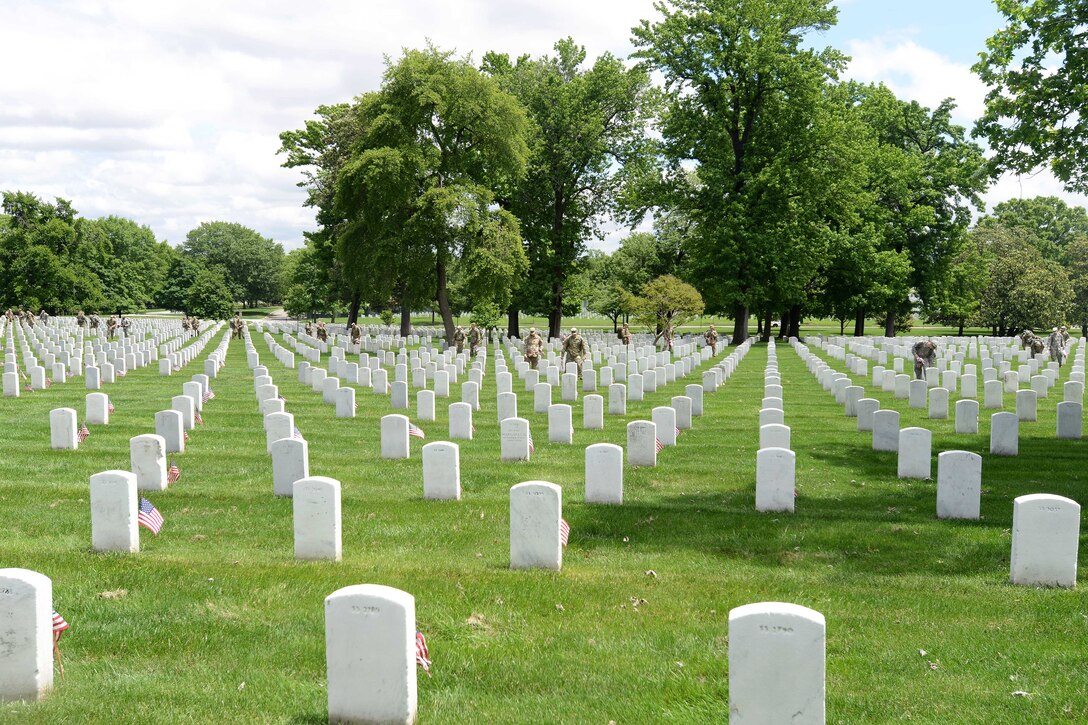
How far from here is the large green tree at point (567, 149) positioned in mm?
46156

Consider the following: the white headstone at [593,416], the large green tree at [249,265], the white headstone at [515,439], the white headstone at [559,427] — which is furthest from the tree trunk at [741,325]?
the large green tree at [249,265]

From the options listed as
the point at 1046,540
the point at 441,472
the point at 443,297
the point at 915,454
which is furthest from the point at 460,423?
the point at 443,297

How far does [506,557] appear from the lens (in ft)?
27.7

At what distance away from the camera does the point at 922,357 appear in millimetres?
23906

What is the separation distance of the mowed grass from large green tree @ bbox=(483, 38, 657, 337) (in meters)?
34.7

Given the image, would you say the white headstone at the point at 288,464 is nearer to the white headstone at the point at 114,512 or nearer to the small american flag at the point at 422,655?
the white headstone at the point at 114,512

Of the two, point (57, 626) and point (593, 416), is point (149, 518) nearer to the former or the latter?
point (57, 626)

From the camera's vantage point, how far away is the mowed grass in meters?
5.26

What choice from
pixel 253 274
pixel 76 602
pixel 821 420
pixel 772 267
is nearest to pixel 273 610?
pixel 76 602

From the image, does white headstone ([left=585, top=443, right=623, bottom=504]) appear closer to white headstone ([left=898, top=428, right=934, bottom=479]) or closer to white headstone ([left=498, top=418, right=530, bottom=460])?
white headstone ([left=498, top=418, right=530, bottom=460])

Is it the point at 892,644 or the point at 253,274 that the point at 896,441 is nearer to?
the point at 892,644

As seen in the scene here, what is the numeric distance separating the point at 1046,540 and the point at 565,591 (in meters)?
3.89

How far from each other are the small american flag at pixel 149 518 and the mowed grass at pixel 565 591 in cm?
14

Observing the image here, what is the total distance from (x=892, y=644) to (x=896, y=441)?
27.9 ft
